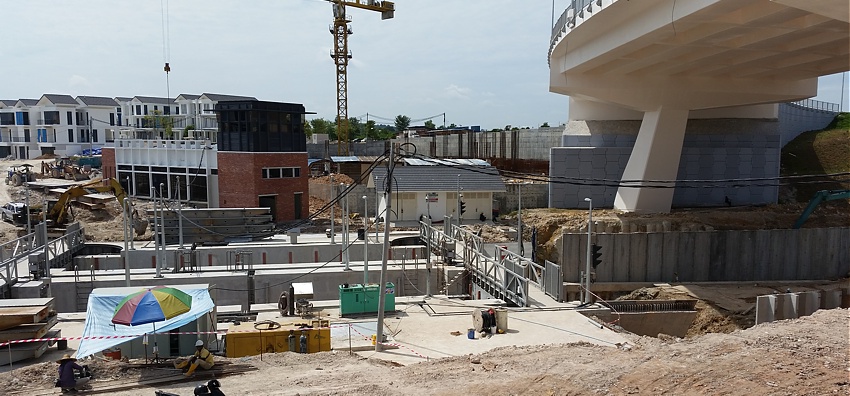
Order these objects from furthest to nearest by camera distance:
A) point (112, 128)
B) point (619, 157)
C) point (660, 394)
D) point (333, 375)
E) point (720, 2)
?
1. point (112, 128)
2. point (619, 157)
3. point (720, 2)
4. point (333, 375)
5. point (660, 394)

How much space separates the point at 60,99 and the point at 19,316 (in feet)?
295

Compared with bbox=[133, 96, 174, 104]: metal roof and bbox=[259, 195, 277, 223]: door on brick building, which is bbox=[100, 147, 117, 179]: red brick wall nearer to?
bbox=[259, 195, 277, 223]: door on brick building

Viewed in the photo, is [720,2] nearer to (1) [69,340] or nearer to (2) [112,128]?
(1) [69,340]

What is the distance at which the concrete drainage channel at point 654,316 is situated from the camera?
70.7 feet

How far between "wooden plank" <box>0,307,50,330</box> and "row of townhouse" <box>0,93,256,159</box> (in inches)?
2932

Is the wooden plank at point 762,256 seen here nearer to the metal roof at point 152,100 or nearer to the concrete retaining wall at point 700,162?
the concrete retaining wall at point 700,162

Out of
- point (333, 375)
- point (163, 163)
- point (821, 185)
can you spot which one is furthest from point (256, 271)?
point (821, 185)

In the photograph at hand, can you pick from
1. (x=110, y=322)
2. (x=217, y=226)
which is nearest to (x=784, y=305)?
(x=110, y=322)

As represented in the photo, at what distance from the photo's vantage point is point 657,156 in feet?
105

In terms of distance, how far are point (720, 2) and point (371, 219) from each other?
28.8 metres

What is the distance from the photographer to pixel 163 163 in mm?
43656

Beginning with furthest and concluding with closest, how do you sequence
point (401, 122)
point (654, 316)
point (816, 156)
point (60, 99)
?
point (401, 122) < point (60, 99) < point (816, 156) < point (654, 316)

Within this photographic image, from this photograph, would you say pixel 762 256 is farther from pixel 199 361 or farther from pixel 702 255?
pixel 199 361

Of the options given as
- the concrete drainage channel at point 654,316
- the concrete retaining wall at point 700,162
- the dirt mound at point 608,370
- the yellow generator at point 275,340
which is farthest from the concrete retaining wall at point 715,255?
the yellow generator at point 275,340
